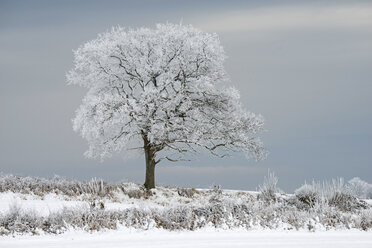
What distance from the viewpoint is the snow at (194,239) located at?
897 cm

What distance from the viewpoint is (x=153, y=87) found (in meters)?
20.7

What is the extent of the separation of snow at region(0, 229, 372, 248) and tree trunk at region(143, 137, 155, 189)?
37.6 feet

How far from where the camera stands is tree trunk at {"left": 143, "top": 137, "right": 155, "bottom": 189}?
21.8 m

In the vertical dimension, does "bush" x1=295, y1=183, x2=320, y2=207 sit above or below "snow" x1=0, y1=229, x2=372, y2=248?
above

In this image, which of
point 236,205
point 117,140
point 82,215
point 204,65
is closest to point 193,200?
point 117,140

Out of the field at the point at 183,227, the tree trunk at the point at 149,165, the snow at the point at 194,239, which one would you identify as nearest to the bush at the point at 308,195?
the field at the point at 183,227

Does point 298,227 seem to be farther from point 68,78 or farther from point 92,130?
point 68,78

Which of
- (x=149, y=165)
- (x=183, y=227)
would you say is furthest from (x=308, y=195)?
(x=149, y=165)

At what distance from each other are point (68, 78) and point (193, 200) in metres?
8.32

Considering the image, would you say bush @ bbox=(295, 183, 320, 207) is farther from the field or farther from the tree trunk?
the tree trunk

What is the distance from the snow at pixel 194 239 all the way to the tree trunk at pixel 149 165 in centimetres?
1147

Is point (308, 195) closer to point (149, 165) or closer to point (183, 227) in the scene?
point (183, 227)

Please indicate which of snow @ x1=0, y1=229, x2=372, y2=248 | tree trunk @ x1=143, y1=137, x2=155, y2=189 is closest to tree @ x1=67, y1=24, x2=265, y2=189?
tree trunk @ x1=143, y1=137, x2=155, y2=189

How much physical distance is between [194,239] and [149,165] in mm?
12518
